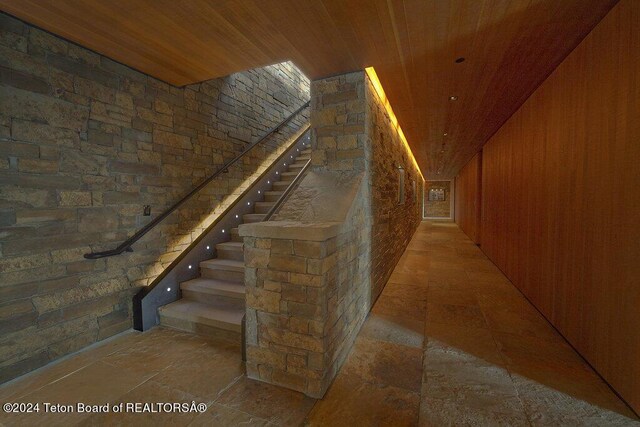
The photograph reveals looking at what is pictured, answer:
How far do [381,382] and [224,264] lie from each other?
202 centimetres

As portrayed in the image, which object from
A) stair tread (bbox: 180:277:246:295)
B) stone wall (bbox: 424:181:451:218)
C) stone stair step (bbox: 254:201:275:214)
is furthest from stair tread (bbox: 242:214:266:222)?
stone wall (bbox: 424:181:451:218)

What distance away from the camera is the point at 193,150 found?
3.27m

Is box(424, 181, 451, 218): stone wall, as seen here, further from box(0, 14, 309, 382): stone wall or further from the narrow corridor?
box(0, 14, 309, 382): stone wall

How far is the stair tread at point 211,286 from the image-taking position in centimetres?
273

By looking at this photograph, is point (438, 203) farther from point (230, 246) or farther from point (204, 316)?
point (204, 316)

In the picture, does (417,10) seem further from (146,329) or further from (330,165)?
(146,329)

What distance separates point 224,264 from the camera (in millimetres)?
3004

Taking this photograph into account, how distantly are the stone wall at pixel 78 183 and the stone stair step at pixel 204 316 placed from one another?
1.32 feet

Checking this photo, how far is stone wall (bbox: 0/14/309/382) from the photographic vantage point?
1.92 m

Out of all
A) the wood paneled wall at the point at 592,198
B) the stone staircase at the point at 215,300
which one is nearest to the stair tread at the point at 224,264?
the stone staircase at the point at 215,300

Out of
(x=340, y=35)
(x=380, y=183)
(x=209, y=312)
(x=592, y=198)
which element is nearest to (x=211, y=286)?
(x=209, y=312)

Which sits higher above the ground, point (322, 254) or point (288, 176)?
point (288, 176)

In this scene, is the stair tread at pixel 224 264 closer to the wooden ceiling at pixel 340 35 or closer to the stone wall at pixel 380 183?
the stone wall at pixel 380 183

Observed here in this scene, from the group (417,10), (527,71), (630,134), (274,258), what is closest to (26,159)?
(274,258)
